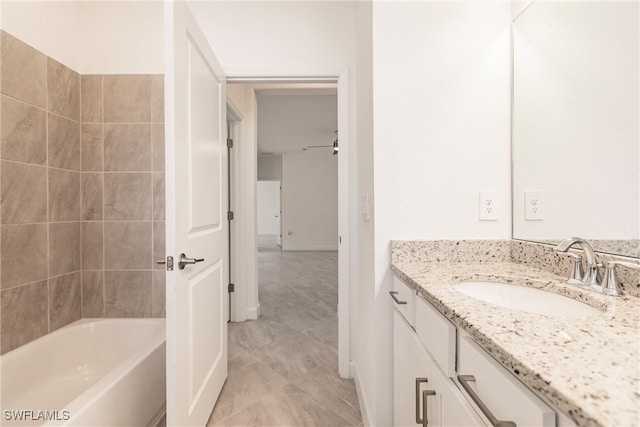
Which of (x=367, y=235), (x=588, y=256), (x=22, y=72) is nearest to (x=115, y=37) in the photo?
(x=22, y=72)

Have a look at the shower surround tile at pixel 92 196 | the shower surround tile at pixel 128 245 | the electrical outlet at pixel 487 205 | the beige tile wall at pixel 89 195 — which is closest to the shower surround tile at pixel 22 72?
the beige tile wall at pixel 89 195

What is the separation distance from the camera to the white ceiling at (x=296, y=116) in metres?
3.72

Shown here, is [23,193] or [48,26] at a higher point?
[48,26]

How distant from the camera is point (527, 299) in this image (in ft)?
3.22

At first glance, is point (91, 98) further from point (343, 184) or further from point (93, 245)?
point (343, 184)

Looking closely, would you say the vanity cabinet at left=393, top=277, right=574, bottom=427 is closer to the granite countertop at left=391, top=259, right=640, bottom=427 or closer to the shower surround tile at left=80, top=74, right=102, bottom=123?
the granite countertop at left=391, top=259, right=640, bottom=427

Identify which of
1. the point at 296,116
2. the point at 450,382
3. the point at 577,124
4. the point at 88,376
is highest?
the point at 296,116

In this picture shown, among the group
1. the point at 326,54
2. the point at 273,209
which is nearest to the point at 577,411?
the point at 326,54

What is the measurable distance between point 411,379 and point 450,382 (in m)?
0.32

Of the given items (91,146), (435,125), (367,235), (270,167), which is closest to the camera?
(435,125)

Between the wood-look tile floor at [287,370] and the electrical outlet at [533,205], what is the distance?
132 cm

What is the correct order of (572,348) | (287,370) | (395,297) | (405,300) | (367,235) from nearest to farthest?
(572,348) → (405,300) → (395,297) → (367,235) → (287,370)

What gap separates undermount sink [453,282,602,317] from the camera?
2.78ft

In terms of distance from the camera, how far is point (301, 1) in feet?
6.64
